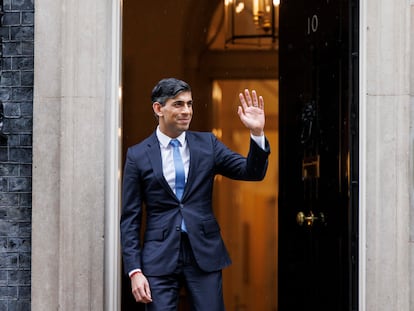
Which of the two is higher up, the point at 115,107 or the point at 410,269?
the point at 115,107

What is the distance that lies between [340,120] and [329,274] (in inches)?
40.0

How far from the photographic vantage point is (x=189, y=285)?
4973 mm

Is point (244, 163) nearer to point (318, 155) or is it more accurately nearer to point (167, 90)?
point (167, 90)

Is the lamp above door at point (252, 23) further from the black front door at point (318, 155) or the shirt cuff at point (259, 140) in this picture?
the shirt cuff at point (259, 140)

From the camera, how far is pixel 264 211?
8477mm

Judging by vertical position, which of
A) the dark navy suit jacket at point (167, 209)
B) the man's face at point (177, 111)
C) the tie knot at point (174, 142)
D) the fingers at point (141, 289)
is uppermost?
the man's face at point (177, 111)

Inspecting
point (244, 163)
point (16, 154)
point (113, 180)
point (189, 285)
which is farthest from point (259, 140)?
point (16, 154)

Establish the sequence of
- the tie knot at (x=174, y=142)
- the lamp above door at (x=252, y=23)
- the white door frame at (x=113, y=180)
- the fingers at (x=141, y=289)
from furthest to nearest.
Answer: the lamp above door at (x=252, y=23) → the white door frame at (x=113, y=180) → the tie knot at (x=174, y=142) → the fingers at (x=141, y=289)

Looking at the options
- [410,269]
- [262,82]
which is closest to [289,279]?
[410,269]

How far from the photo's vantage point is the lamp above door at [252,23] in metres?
8.27

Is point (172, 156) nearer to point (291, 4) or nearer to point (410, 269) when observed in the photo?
point (410, 269)

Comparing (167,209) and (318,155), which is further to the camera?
(318,155)

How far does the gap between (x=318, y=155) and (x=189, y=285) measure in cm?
174

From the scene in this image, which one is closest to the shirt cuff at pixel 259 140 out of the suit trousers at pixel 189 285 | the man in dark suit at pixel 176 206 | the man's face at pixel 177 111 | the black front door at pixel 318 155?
the man in dark suit at pixel 176 206
